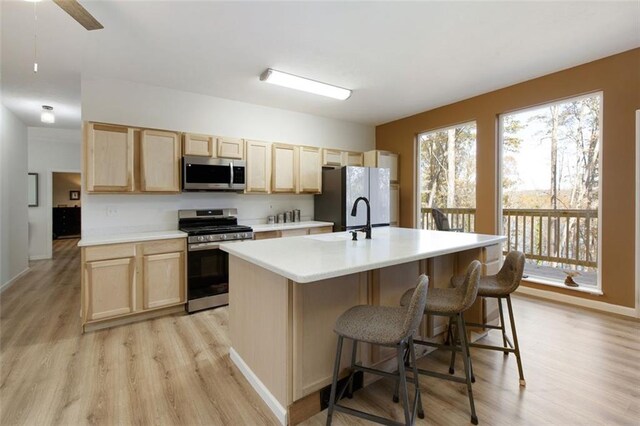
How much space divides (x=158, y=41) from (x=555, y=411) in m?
4.09

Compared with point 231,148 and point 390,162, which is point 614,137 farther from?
point 231,148

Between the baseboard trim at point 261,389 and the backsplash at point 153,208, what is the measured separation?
7.26 ft

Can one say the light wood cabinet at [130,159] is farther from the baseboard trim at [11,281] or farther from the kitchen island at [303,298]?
the baseboard trim at [11,281]

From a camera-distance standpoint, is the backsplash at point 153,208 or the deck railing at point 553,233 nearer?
the backsplash at point 153,208

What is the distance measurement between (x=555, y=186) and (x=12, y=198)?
310 inches

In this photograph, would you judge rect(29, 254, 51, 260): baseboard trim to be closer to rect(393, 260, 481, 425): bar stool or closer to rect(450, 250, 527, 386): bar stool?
rect(393, 260, 481, 425): bar stool

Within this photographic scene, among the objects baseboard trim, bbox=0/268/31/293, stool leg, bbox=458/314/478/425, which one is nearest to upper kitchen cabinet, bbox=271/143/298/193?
stool leg, bbox=458/314/478/425

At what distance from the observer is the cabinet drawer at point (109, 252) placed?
285 cm

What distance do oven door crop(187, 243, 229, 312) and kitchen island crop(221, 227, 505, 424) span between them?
1315mm

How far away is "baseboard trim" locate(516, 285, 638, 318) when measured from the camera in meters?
3.05

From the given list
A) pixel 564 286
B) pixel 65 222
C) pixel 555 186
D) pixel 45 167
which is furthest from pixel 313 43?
pixel 65 222

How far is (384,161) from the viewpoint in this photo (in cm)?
528

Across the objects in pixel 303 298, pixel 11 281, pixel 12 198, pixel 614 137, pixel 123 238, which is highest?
pixel 614 137

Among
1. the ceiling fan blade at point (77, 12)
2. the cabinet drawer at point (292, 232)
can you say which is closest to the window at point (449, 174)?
the cabinet drawer at point (292, 232)
